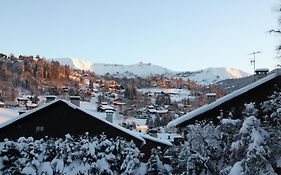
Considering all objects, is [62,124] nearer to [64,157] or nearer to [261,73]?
[64,157]

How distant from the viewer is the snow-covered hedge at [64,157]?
18078 millimetres

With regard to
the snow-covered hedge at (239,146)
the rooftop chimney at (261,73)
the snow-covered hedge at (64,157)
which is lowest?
the snow-covered hedge at (64,157)

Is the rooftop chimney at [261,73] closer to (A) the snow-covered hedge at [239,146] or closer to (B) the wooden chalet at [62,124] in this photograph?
(A) the snow-covered hedge at [239,146]

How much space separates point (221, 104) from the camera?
61.9 feet

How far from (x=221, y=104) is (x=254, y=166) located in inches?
235

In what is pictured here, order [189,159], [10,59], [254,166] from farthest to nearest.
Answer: [10,59]
[189,159]
[254,166]

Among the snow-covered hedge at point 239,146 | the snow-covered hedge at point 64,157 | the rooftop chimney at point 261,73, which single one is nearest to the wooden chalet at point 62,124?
the snow-covered hedge at point 64,157

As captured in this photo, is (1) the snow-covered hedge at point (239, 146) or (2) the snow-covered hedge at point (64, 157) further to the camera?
(2) the snow-covered hedge at point (64, 157)

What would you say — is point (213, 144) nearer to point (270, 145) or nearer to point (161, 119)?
point (270, 145)

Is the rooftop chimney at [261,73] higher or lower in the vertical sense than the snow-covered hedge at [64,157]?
higher

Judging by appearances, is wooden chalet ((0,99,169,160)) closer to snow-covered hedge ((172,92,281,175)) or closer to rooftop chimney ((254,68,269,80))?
rooftop chimney ((254,68,269,80))

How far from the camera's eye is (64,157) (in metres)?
18.5

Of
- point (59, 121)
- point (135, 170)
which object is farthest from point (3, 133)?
point (135, 170)

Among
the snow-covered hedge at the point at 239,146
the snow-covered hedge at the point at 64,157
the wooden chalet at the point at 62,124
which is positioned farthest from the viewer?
the wooden chalet at the point at 62,124
